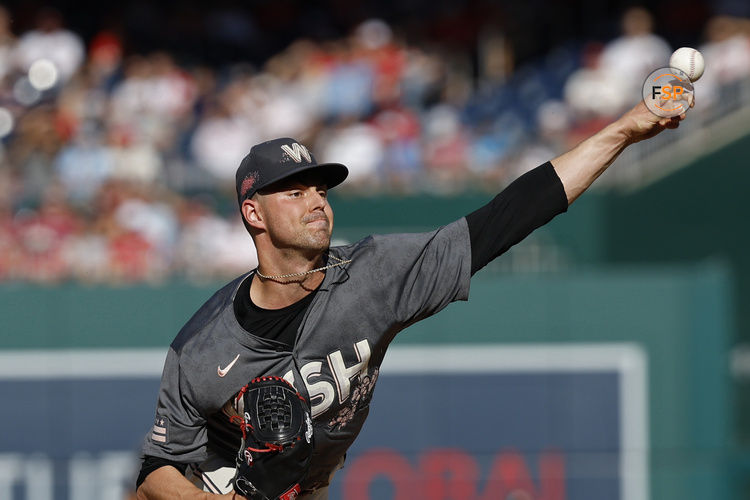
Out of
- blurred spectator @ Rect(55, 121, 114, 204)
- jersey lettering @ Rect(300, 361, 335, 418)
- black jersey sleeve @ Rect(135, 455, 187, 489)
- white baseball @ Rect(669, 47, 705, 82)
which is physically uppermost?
blurred spectator @ Rect(55, 121, 114, 204)

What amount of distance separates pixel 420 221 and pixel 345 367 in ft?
25.3

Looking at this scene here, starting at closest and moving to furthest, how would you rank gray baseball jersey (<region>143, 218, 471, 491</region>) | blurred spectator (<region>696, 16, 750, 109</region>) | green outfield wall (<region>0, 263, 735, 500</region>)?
gray baseball jersey (<region>143, 218, 471, 491</region>), green outfield wall (<region>0, 263, 735, 500</region>), blurred spectator (<region>696, 16, 750, 109</region>)

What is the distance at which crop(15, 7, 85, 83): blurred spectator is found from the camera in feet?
41.9

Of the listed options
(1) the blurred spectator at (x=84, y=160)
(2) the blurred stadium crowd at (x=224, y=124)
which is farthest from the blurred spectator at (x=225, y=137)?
(1) the blurred spectator at (x=84, y=160)

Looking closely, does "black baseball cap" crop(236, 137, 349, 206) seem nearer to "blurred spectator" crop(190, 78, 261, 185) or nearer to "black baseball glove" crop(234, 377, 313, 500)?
"black baseball glove" crop(234, 377, 313, 500)

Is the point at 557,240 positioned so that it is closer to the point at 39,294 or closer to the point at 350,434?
the point at 39,294

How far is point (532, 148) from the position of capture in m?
11.5

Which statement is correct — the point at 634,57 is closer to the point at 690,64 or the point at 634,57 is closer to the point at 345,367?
the point at 690,64

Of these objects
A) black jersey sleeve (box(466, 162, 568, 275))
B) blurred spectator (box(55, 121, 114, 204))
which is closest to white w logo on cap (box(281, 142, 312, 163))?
black jersey sleeve (box(466, 162, 568, 275))

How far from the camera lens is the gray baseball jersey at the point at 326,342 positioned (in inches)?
170

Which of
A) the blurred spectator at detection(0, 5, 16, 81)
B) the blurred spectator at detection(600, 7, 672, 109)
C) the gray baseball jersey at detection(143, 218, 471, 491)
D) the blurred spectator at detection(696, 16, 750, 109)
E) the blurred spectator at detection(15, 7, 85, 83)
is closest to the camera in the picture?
the gray baseball jersey at detection(143, 218, 471, 491)

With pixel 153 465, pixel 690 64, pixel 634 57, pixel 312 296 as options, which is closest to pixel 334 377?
pixel 312 296

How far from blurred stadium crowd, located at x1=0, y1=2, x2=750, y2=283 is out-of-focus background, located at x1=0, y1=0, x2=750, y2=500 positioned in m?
0.03

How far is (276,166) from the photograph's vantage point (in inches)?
168
